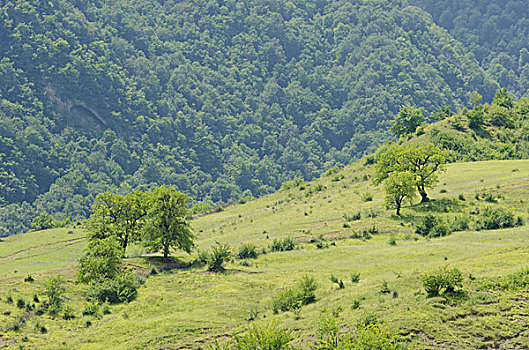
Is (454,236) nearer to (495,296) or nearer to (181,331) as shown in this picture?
(495,296)

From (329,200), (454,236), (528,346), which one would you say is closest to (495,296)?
(528,346)

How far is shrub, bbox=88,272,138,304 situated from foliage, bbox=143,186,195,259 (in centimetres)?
794

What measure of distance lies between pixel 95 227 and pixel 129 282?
11.5 meters

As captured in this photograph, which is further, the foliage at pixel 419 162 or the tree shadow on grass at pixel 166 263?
the foliage at pixel 419 162

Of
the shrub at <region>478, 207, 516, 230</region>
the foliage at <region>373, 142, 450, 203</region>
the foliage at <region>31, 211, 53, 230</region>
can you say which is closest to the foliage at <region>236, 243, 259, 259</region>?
the shrub at <region>478, 207, 516, 230</region>

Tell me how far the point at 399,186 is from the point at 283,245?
517 inches

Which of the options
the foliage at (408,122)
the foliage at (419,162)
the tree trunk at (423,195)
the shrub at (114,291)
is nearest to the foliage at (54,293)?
the shrub at (114,291)

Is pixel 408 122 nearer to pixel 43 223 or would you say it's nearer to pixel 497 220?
pixel 43 223

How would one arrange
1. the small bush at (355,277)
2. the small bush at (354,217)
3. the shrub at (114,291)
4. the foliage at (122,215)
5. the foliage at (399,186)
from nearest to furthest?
the small bush at (355,277) → the shrub at (114,291) → the foliage at (122,215) → the foliage at (399,186) → the small bush at (354,217)

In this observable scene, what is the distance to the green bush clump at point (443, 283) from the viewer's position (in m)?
28.9

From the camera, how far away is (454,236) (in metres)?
47.1

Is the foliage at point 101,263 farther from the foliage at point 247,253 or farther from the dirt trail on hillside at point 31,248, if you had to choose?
the dirt trail on hillside at point 31,248

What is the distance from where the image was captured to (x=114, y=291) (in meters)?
39.0

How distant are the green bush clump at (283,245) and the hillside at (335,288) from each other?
0.78m
